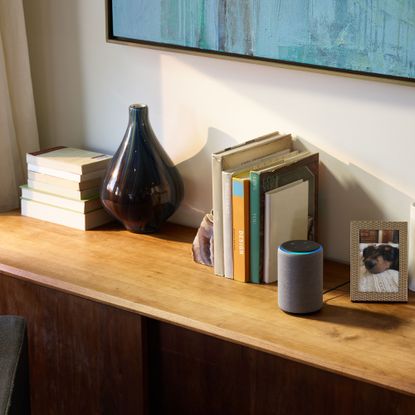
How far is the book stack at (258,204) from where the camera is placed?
74.5 inches

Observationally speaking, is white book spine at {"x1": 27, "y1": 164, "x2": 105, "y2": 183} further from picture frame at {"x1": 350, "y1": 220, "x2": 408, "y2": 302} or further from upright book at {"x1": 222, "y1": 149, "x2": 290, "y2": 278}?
picture frame at {"x1": 350, "y1": 220, "x2": 408, "y2": 302}

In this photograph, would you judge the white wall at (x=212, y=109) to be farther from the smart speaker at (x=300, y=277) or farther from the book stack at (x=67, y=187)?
the smart speaker at (x=300, y=277)

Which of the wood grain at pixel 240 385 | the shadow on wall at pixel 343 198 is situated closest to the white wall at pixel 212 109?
the shadow on wall at pixel 343 198

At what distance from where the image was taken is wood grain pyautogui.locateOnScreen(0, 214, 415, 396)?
1.63 meters

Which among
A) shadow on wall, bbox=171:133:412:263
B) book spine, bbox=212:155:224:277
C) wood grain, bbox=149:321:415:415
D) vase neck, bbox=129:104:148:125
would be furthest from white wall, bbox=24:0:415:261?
wood grain, bbox=149:321:415:415

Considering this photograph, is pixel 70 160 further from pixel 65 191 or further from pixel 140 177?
pixel 140 177

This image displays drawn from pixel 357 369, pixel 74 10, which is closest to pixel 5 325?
pixel 357 369

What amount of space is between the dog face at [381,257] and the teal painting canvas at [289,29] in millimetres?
350

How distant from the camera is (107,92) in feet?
7.73

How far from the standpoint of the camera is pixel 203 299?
1861 mm

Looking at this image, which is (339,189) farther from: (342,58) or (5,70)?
(5,70)

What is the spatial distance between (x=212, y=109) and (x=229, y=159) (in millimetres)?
262

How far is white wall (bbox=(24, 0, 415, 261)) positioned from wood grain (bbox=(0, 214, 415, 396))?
18cm

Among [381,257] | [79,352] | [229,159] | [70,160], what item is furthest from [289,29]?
[79,352]
